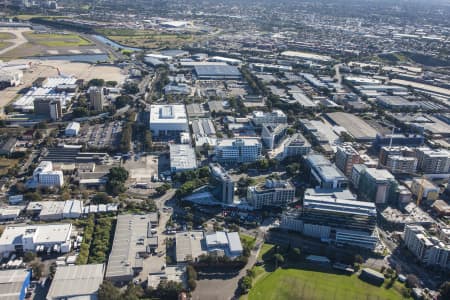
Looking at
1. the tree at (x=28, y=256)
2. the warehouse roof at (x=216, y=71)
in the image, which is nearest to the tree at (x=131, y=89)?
the warehouse roof at (x=216, y=71)

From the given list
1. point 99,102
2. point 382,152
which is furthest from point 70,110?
point 382,152

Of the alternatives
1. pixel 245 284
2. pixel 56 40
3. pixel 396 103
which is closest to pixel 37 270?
pixel 245 284

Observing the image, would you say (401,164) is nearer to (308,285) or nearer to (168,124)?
(308,285)

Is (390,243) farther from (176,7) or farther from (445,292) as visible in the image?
(176,7)

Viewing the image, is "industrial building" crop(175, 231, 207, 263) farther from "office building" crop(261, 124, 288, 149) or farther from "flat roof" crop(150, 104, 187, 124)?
"flat roof" crop(150, 104, 187, 124)

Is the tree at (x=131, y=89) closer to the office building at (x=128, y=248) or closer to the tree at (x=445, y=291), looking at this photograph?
the office building at (x=128, y=248)
